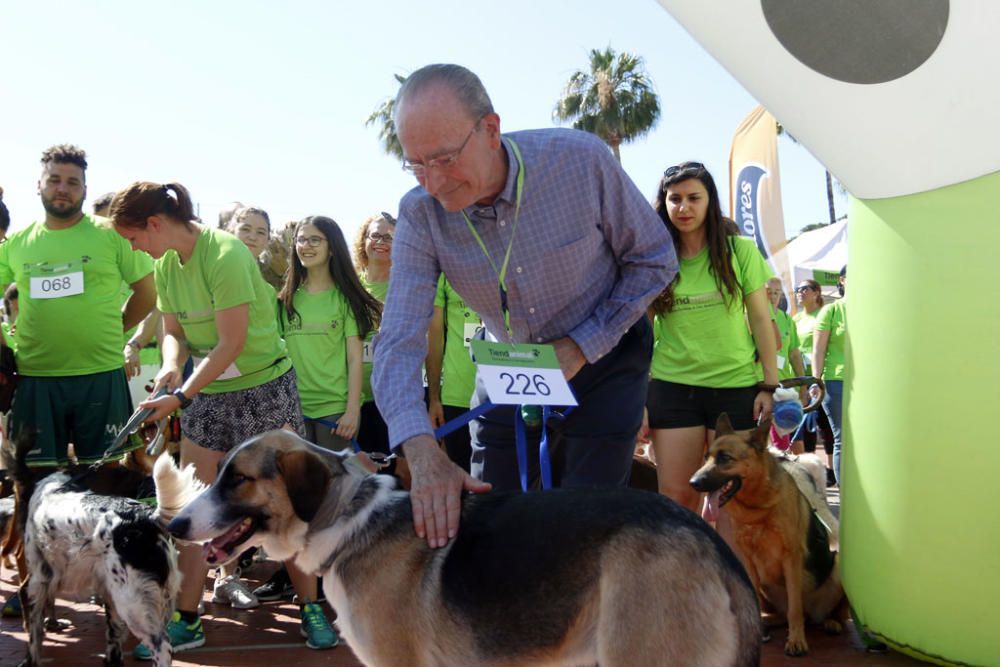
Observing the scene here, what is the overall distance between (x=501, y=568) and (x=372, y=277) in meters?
4.45

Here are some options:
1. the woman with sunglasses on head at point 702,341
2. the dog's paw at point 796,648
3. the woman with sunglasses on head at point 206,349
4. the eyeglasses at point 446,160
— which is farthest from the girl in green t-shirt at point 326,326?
the eyeglasses at point 446,160

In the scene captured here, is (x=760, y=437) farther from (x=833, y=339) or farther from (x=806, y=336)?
(x=806, y=336)

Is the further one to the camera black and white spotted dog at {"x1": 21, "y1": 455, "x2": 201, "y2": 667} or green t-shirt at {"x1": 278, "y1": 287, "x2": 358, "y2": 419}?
green t-shirt at {"x1": 278, "y1": 287, "x2": 358, "y2": 419}

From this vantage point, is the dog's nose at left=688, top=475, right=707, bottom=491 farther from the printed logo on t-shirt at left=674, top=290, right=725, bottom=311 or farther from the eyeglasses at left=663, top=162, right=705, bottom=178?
the eyeglasses at left=663, top=162, right=705, bottom=178

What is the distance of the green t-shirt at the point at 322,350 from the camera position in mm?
6008

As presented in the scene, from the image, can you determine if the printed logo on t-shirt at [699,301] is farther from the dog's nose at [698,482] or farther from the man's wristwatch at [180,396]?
the man's wristwatch at [180,396]

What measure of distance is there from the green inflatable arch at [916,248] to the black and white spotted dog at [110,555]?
314 cm

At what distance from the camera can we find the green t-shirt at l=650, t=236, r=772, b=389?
17.6 ft

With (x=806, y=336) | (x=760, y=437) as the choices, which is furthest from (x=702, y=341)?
(x=806, y=336)

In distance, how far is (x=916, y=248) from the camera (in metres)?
3.92

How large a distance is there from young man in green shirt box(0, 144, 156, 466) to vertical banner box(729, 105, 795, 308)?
825 centimetres

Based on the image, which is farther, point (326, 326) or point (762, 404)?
point (326, 326)

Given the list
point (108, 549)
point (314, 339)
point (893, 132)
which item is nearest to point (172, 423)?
point (314, 339)

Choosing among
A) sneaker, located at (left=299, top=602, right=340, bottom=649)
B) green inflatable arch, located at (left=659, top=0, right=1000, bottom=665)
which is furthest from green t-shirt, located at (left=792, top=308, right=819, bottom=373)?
sneaker, located at (left=299, top=602, right=340, bottom=649)
